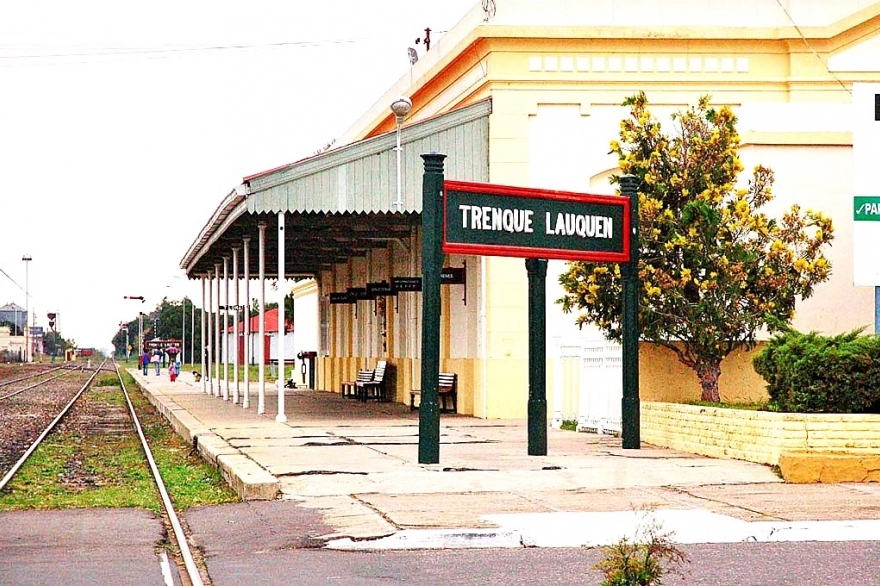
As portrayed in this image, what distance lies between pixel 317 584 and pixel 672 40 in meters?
18.2

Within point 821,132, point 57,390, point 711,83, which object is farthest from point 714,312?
point 57,390

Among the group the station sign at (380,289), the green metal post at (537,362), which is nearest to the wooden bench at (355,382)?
the station sign at (380,289)

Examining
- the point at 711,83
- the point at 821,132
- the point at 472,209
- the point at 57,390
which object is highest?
the point at 711,83

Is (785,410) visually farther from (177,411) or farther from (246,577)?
(177,411)

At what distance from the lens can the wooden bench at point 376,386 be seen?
3269 cm

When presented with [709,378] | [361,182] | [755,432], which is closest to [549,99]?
[361,182]

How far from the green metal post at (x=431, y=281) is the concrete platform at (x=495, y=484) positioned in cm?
67

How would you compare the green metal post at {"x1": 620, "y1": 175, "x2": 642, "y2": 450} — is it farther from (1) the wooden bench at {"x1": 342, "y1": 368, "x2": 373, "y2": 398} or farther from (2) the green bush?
(1) the wooden bench at {"x1": 342, "y1": 368, "x2": 373, "y2": 398}

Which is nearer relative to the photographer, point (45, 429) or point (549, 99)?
point (549, 99)

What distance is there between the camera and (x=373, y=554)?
31.6 feet

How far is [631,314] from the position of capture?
16781 mm

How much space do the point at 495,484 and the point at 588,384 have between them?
7681mm

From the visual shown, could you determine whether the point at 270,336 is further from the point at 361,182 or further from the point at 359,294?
the point at 361,182

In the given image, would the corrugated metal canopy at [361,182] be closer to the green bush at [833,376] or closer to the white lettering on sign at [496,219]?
the white lettering on sign at [496,219]
